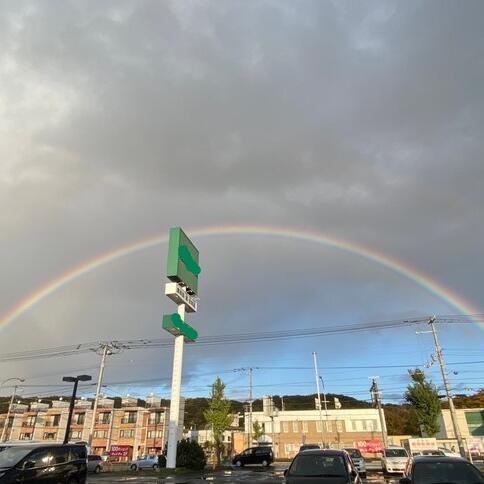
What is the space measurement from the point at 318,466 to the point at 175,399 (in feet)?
84.8

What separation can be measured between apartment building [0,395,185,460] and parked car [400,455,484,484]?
3809 inches

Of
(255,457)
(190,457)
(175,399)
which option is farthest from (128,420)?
(175,399)

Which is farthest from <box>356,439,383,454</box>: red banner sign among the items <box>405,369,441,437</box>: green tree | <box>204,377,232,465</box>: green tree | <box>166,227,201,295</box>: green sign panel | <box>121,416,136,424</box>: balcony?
<box>166,227,201,295</box>: green sign panel

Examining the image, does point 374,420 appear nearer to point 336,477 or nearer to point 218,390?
point 218,390

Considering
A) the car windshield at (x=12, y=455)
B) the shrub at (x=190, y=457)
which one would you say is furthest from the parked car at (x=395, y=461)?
the car windshield at (x=12, y=455)

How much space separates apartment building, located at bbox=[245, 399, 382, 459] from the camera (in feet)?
274

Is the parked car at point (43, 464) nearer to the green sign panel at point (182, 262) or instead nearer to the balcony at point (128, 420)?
the green sign panel at point (182, 262)

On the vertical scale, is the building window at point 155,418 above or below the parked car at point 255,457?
above

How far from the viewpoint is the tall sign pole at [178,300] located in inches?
1371

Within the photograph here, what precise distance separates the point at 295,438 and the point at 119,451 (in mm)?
33535

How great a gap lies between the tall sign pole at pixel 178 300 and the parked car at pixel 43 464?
697 inches

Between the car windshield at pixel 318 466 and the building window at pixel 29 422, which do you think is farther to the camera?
the building window at pixel 29 422

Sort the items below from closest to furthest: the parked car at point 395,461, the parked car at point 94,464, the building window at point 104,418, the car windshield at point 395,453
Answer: the parked car at point 395,461 < the car windshield at point 395,453 < the parked car at point 94,464 < the building window at point 104,418

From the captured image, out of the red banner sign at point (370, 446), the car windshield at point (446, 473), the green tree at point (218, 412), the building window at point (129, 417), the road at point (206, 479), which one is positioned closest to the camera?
the car windshield at point (446, 473)
